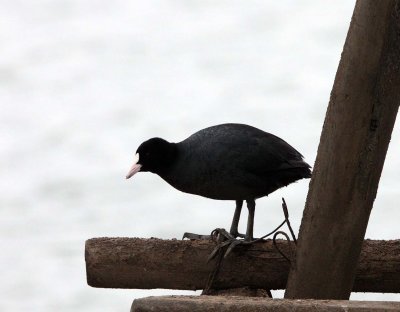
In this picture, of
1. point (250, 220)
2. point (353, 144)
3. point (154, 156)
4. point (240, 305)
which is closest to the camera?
point (240, 305)

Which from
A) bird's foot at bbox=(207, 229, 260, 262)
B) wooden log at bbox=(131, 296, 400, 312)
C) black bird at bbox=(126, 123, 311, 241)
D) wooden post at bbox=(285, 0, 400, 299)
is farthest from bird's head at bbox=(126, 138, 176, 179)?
wooden log at bbox=(131, 296, 400, 312)

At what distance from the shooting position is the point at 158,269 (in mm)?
5305

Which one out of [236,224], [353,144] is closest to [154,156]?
[236,224]

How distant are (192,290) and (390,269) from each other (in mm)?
891

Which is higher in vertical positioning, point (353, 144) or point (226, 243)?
point (353, 144)

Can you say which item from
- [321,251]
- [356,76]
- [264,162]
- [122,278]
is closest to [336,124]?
[356,76]

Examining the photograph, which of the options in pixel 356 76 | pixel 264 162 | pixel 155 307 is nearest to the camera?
pixel 155 307

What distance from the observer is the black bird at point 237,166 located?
6.38m

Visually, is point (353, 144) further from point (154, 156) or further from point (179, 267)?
point (154, 156)

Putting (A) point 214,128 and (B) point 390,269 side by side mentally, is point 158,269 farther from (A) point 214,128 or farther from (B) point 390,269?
(A) point 214,128

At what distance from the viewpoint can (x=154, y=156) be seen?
264 inches

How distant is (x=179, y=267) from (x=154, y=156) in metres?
1.50

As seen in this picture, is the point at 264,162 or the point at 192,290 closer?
the point at 192,290

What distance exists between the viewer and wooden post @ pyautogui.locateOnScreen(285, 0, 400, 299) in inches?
186
